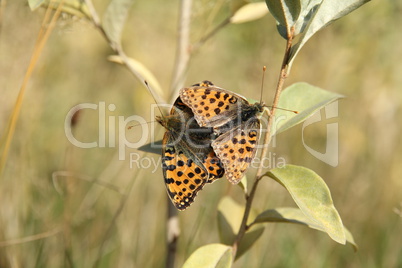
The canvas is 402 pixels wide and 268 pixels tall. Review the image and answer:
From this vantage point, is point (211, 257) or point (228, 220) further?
point (228, 220)

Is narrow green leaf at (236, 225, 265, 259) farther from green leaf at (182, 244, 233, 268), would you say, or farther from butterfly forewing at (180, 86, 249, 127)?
butterfly forewing at (180, 86, 249, 127)

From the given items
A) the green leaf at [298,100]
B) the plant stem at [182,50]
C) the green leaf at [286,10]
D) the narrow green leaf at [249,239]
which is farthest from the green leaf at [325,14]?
the plant stem at [182,50]

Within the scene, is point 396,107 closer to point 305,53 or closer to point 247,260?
point 305,53

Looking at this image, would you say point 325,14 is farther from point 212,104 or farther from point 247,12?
point 247,12

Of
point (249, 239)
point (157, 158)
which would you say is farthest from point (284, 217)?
point (157, 158)

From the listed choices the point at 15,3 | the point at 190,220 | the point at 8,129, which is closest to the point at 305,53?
the point at 190,220

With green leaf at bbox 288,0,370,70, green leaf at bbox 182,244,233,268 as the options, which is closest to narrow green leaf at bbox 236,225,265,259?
green leaf at bbox 182,244,233,268
